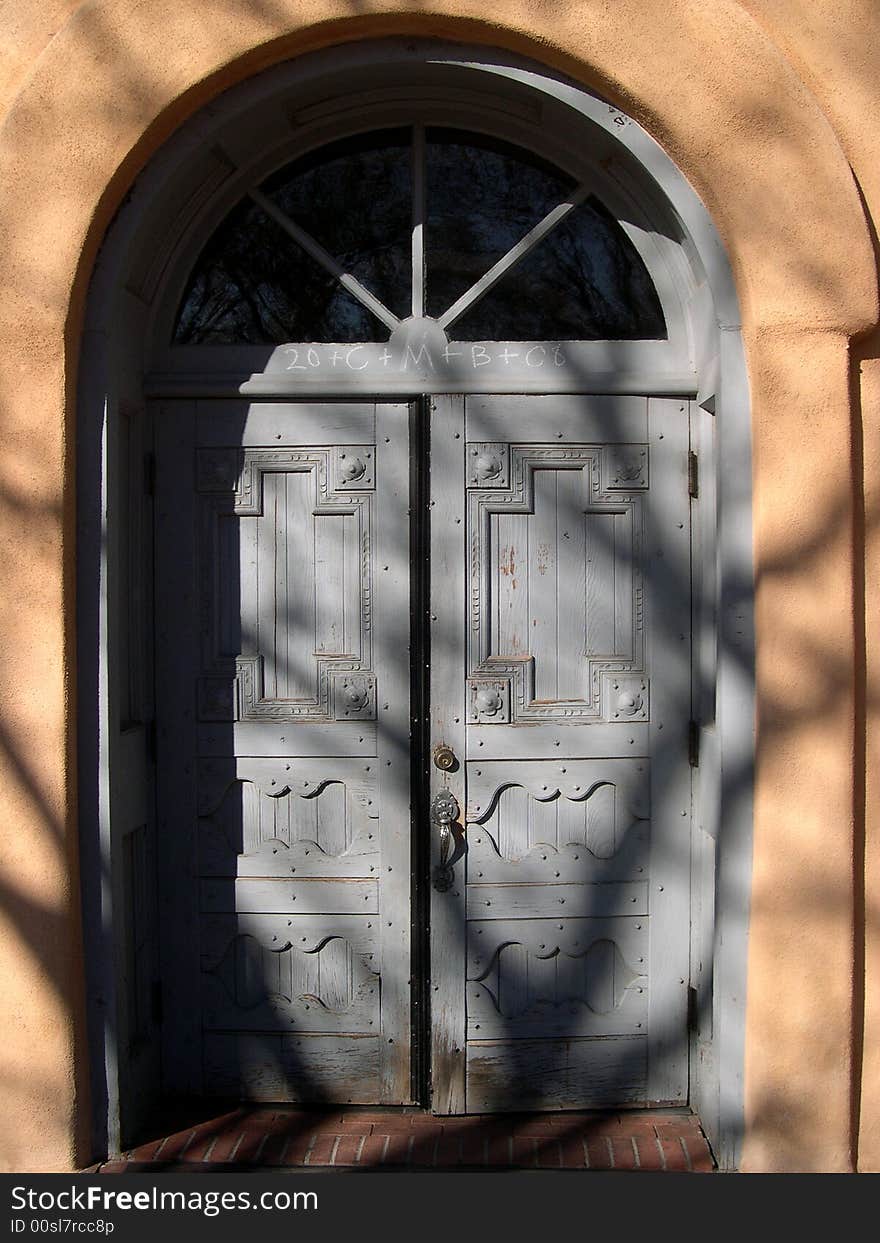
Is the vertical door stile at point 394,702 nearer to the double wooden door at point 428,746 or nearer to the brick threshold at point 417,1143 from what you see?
the double wooden door at point 428,746

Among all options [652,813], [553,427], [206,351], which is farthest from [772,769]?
[206,351]

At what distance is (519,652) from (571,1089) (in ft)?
5.18

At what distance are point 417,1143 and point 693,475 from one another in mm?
2491

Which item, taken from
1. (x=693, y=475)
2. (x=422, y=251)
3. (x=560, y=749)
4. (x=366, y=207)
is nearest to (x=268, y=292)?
(x=366, y=207)

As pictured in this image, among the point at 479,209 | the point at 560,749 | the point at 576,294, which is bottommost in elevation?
the point at 560,749

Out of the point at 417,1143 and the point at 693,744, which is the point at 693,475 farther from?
the point at 417,1143

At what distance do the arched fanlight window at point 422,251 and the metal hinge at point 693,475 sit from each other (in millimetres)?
463

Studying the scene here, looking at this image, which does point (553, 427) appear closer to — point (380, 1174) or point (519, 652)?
point (519, 652)

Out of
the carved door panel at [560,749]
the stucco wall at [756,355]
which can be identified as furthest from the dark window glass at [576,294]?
the stucco wall at [756,355]

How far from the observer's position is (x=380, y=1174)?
329 cm

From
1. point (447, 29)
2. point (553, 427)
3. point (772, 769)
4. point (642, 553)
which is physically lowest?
point (772, 769)

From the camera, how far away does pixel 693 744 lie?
11.8 feet

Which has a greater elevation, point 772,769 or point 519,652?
point 519,652

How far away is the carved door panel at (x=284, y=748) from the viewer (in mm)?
3613
